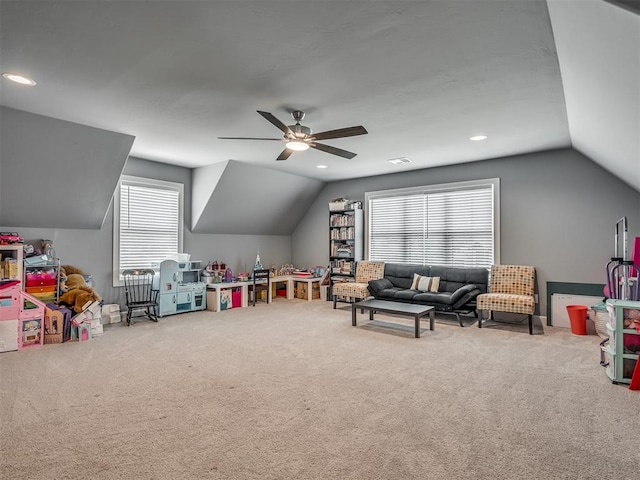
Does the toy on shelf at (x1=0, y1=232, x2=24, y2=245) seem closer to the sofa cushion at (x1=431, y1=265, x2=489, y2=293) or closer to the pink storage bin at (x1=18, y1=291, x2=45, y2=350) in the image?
the pink storage bin at (x1=18, y1=291, x2=45, y2=350)

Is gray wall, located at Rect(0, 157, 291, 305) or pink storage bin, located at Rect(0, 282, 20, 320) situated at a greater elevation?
gray wall, located at Rect(0, 157, 291, 305)

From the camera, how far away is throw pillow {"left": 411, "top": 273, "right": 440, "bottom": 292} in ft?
20.5

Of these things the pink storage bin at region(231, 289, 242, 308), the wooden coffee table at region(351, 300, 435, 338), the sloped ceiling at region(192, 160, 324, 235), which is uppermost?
the sloped ceiling at region(192, 160, 324, 235)

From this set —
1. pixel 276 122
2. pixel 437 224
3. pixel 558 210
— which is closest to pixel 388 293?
pixel 437 224

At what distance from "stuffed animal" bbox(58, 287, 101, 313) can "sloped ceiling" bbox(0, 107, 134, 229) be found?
1.21 m

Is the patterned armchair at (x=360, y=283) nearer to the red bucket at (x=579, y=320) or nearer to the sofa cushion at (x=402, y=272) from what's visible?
the sofa cushion at (x=402, y=272)

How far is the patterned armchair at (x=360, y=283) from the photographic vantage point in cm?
670

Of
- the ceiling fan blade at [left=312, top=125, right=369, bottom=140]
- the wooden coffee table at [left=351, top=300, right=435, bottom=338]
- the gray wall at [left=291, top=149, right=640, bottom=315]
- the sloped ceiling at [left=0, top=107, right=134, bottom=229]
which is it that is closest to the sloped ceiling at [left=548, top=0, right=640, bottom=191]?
the gray wall at [left=291, top=149, right=640, bottom=315]

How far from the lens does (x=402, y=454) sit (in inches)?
85.2

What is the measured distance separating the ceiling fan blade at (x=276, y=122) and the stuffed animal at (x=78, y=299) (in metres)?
3.44

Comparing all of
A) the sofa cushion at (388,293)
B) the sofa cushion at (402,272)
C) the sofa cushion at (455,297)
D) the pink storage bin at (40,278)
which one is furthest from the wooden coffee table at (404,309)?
the pink storage bin at (40,278)

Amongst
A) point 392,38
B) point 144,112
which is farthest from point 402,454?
point 144,112

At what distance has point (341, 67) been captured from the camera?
294 centimetres

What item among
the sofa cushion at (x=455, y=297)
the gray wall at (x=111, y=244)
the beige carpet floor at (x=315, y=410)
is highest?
the gray wall at (x=111, y=244)
